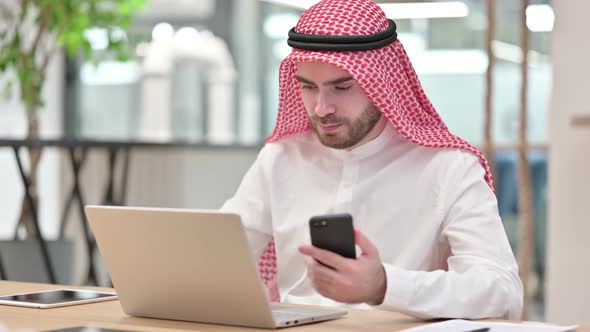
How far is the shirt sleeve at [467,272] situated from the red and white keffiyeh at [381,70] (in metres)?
0.11

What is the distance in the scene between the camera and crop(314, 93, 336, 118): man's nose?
94.3 inches

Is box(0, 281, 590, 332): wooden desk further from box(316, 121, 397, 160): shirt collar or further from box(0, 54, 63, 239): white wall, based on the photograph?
box(0, 54, 63, 239): white wall

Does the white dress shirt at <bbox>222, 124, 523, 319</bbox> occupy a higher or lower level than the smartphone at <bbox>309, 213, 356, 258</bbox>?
lower

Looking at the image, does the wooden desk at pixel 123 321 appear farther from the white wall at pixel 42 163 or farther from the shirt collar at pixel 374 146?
the white wall at pixel 42 163

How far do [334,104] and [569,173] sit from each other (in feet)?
6.87

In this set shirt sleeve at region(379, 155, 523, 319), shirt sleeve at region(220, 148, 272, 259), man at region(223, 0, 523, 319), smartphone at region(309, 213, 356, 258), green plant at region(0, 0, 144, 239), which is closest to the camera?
smartphone at region(309, 213, 356, 258)

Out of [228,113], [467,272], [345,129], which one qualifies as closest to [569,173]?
[345,129]

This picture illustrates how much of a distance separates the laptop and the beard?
1.93ft

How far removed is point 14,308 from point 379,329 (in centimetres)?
71

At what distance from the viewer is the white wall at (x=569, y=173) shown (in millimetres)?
4207

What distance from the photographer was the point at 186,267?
1.80m

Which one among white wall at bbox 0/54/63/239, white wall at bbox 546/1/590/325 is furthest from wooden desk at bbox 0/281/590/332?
white wall at bbox 0/54/63/239

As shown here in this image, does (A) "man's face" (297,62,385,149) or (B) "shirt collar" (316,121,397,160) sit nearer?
(A) "man's face" (297,62,385,149)

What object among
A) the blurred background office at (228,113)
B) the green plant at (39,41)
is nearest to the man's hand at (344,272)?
the blurred background office at (228,113)
